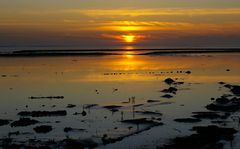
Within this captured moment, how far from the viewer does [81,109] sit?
1145 inches

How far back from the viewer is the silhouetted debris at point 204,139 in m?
18.9

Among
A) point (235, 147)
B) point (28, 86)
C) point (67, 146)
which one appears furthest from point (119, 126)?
point (28, 86)

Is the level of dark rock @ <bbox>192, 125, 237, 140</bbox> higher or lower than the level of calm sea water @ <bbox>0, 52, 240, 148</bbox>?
lower

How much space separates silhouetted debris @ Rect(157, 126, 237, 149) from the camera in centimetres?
1889

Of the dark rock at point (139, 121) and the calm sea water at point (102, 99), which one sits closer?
the calm sea water at point (102, 99)

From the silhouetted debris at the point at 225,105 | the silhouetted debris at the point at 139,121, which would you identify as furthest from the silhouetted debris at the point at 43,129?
the silhouetted debris at the point at 225,105

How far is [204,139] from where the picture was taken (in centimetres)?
2000

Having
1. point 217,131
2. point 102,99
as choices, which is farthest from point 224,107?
point 102,99

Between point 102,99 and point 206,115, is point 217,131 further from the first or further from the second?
point 102,99

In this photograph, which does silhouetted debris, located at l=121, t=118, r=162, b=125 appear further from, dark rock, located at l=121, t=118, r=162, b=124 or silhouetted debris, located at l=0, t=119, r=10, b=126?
silhouetted debris, located at l=0, t=119, r=10, b=126

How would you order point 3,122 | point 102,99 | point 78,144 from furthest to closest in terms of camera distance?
1. point 102,99
2. point 3,122
3. point 78,144

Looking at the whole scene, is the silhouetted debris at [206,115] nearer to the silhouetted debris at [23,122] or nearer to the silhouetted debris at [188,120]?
the silhouetted debris at [188,120]

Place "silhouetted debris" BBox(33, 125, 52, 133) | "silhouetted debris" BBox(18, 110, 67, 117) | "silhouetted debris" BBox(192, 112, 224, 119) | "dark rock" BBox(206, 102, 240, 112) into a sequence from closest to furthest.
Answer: "silhouetted debris" BBox(33, 125, 52, 133) → "silhouetted debris" BBox(192, 112, 224, 119) → "silhouetted debris" BBox(18, 110, 67, 117) → "dark rock" BBox(206, 102, 240, 112)

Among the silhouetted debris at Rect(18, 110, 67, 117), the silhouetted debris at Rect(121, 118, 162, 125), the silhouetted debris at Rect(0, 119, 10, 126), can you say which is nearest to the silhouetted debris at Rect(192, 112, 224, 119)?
the silhouetted debris at Rect(121, 118, 162, 125)
